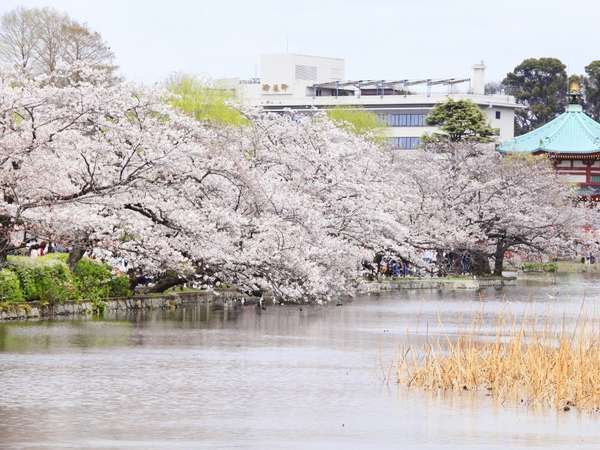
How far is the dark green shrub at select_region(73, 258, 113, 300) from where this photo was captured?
1330 inches

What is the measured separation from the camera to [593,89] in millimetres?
120438

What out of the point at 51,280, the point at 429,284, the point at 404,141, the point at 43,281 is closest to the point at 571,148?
the point at 404,141

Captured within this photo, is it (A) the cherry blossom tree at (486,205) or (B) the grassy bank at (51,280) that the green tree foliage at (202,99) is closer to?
(A) the cherry blossom tree at (486,205)

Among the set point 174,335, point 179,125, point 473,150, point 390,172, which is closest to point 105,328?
point 174,335

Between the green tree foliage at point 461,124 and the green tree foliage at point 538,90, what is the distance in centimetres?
5149

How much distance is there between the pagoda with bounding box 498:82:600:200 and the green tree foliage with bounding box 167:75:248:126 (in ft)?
69.5

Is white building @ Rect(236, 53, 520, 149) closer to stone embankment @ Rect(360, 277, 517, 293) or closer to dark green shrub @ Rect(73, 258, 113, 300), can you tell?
stone embankment @ Rect(360, 277, 517, 293)

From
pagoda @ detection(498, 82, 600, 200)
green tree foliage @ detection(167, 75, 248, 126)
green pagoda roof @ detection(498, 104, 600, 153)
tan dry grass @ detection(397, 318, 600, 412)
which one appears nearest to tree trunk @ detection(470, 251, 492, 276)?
green tree foliage @ detection(167, 75, 248, 126)

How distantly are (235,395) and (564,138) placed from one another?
70729 mm

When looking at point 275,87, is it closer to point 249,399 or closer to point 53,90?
point 53,90

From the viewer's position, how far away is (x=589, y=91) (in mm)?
120688

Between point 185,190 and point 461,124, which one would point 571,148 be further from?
point 185,190

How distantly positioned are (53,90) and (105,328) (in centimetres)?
550

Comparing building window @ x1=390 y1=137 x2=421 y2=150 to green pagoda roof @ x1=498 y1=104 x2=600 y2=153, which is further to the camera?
building window @ x1=390 y1=137 x2=421 y2=150
